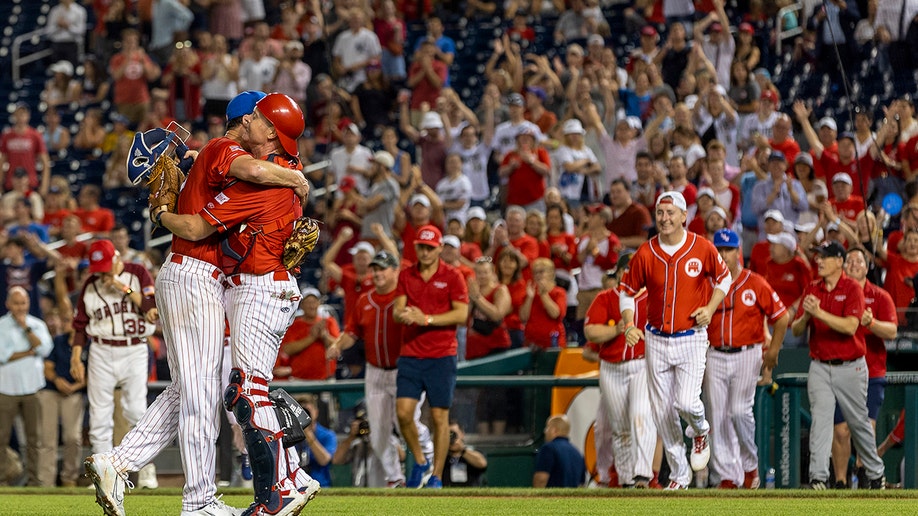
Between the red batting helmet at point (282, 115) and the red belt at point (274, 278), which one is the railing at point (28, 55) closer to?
the red batting helmet at point (282, 115)

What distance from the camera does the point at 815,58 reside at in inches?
765

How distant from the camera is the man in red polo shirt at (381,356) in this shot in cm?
1337

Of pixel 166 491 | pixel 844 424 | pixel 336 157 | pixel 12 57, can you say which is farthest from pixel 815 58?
pixel 12 57

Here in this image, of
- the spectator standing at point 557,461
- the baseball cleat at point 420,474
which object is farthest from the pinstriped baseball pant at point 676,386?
the baseball cleat at point 420,474

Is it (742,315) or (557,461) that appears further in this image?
(557,461)

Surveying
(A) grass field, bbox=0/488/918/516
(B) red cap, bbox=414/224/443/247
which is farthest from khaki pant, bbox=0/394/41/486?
(B) red cap, bbox=414/224/443/247

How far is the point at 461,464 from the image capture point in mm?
14102

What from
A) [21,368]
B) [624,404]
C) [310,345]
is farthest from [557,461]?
[21,368]

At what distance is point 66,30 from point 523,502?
16.9 meters

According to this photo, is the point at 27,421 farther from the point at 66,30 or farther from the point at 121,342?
the point at 66,30

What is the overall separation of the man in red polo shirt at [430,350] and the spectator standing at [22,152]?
379 inches

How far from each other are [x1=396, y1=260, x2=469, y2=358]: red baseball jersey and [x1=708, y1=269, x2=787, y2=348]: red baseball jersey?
227 centimetres

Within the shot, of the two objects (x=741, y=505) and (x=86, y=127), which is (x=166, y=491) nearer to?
(x=741, y=505)

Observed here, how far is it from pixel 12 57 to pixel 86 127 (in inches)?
133
